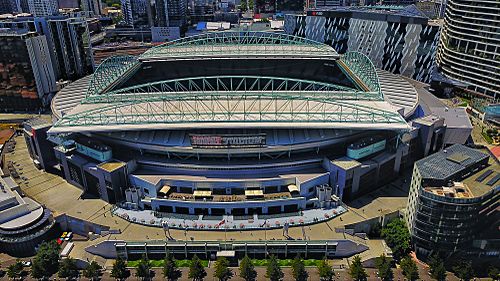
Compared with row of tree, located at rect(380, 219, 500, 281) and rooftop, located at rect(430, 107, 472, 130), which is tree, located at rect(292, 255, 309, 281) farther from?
rooftop, located at rect(430, 107, 472, 130)

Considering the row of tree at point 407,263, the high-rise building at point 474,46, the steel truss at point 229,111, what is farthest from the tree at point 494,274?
the high-rise building at point 474,46

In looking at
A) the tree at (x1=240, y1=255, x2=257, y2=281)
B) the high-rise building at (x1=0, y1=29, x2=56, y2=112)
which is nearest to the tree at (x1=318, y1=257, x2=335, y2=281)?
the tree at (x1=240, y1=255, x2=257, y2=281)

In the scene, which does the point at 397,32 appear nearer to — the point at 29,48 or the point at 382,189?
the point at 382,189

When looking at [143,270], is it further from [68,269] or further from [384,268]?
[384,268]

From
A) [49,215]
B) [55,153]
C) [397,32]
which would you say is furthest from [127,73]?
[397,32]

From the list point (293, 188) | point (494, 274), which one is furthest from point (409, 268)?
point (293, 188)

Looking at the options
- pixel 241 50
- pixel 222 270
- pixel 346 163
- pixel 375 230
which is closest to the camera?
pixel 222 270
